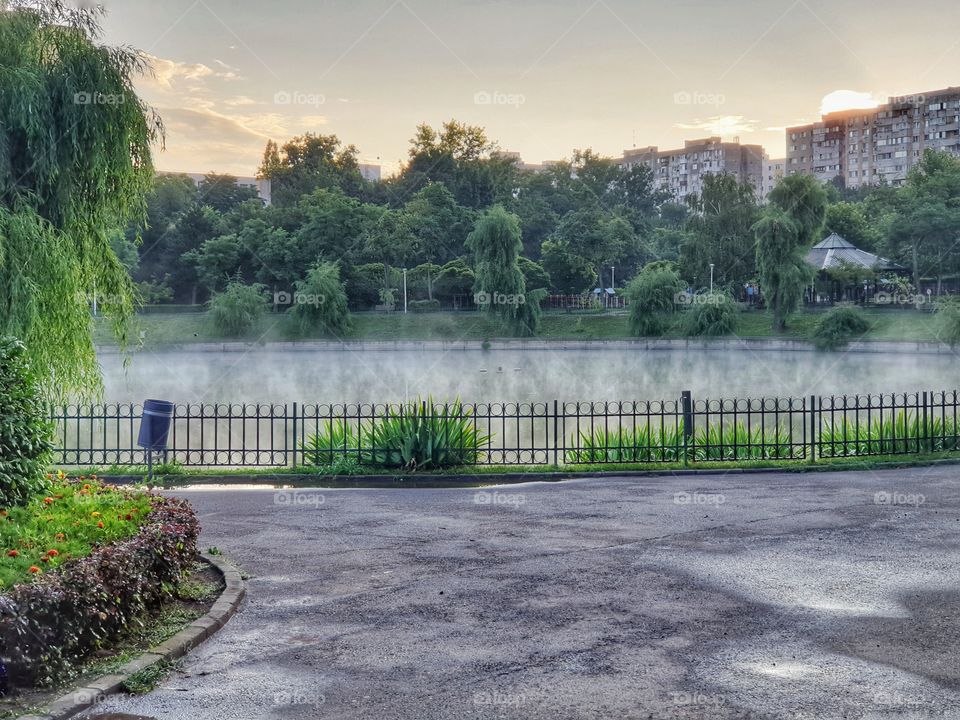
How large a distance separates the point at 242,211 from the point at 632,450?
80861mm

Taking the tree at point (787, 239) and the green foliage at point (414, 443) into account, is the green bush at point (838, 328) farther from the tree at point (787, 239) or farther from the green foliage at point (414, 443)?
the green foliage at point (414, 443)

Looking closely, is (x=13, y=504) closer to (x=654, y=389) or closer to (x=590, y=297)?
(x=654, y=389)

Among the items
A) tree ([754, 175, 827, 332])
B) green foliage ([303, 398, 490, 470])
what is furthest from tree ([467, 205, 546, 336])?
green foliage ([303, 398, 490, 470])

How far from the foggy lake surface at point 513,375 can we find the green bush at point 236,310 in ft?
16.0

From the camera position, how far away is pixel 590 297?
90.1m

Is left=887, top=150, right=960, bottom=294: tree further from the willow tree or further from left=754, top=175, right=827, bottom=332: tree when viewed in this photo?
the willow tree

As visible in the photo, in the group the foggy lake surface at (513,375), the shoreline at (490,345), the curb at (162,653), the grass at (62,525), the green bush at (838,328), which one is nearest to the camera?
the curb at (162,653)

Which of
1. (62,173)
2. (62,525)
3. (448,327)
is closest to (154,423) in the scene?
(62,173)

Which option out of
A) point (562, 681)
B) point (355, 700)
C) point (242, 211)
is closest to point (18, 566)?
point (355, 700)

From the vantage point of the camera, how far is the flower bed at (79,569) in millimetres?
6344

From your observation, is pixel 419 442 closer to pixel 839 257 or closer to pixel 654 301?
pixel 654 301

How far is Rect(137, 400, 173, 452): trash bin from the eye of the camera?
615 inches

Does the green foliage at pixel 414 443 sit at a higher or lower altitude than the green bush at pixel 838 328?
lower

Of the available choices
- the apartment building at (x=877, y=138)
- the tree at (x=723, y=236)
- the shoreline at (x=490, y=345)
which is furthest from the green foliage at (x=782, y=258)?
the apartment building at (x=877, y=138)
